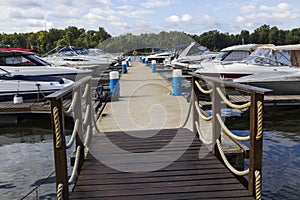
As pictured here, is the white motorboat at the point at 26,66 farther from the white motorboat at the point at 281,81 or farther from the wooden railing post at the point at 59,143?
the wooden railing post at the point at 59,143

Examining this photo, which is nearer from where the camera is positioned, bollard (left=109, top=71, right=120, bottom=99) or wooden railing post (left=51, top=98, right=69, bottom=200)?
wooden railing post (left=51, top=98, right=69, bottom=200)

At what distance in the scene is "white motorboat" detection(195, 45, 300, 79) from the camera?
1231 cm

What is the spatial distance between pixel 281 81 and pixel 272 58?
2049 millimetres

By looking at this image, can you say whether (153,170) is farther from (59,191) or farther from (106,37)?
(106,37)

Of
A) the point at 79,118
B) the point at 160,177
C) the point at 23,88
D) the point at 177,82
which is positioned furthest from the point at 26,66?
the point at 160,177

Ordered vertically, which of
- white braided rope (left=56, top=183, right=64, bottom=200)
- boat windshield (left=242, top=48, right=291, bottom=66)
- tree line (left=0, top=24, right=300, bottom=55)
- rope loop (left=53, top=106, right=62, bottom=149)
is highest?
Result: tree line (left=0, top=24, right=300, bottom=55)

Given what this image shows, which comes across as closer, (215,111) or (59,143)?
(59,143)

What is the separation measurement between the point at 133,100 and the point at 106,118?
285cm

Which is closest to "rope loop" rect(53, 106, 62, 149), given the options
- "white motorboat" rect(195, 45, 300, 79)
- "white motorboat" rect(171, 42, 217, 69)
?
"white motorboat" rect(195, 45, 300, 79)

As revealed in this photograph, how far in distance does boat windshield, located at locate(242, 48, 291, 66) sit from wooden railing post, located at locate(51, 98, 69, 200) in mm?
11090

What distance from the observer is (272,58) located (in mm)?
12930

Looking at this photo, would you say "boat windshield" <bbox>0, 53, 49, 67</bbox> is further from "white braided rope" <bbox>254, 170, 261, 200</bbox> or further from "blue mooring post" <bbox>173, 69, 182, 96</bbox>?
"white braided rope" <bbox>254, 170, 261, 200</bbox>

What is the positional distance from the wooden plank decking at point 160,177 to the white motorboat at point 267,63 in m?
8.84

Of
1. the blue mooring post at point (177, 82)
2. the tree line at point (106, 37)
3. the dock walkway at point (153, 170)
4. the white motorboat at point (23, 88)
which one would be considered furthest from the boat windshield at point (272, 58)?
the tree line at point (106, 37)
